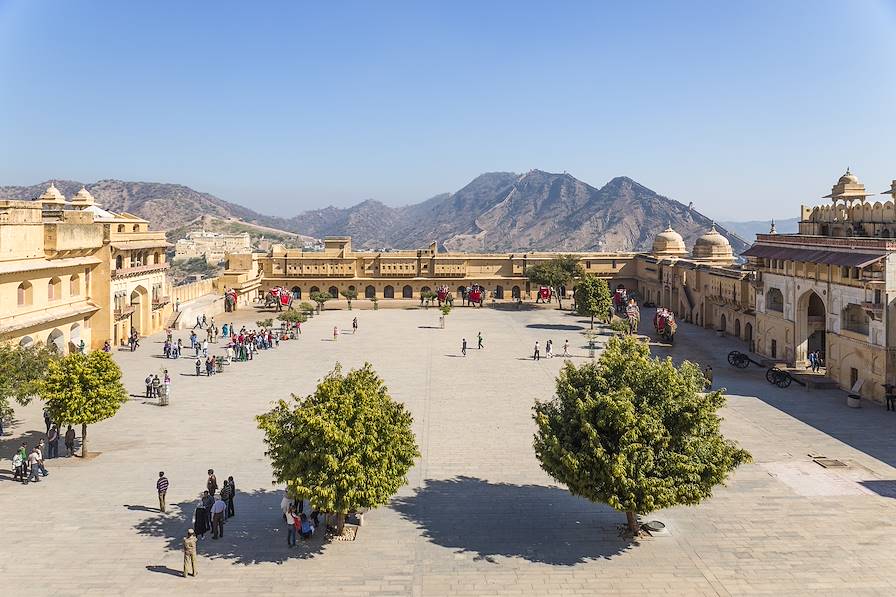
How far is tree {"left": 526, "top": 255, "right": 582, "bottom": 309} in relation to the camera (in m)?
65.4

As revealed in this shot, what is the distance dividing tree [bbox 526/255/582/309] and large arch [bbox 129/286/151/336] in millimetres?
34269

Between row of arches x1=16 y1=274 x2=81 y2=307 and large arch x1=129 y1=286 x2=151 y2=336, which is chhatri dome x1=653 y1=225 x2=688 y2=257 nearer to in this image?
large arch x1=129 y1=286 x2=151 y2=336

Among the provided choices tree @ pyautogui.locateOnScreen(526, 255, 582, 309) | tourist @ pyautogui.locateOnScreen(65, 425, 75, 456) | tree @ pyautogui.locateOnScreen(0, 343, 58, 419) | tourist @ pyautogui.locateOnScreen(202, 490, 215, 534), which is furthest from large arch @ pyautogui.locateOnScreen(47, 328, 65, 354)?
tree @ pyautogui.locateOnScreen(526, 255, 582, 309)

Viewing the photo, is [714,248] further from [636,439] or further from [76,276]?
[636,439]

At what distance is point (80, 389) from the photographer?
66.5 feet

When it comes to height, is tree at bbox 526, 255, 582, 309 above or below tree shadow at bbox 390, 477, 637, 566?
above

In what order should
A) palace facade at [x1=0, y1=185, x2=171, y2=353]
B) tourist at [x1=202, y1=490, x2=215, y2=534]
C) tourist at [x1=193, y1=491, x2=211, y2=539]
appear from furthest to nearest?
palace facade at [x1=0, y1=185, x2=171, y2=353] → tourist at [x1=202, y1=490, x2=215, y2=534] → tourist at [x1=193, y1=491, x2=211, y2=539]

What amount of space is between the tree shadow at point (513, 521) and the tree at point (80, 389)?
932cm

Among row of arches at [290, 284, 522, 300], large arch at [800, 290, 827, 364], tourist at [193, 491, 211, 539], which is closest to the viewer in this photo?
tourist at [193, 491, 211, 539]

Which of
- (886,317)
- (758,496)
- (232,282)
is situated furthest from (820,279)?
(232,282)

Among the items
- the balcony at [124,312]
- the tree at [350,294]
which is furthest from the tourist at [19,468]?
the tree at [350,294]

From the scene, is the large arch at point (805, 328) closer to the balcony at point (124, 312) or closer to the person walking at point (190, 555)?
the person walking at point (190, 555)

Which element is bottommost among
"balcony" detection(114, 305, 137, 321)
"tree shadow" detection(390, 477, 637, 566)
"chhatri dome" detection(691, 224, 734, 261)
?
"tree shadow" detection(390, 477, 637, 566)

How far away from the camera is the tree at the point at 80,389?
65.9ft
